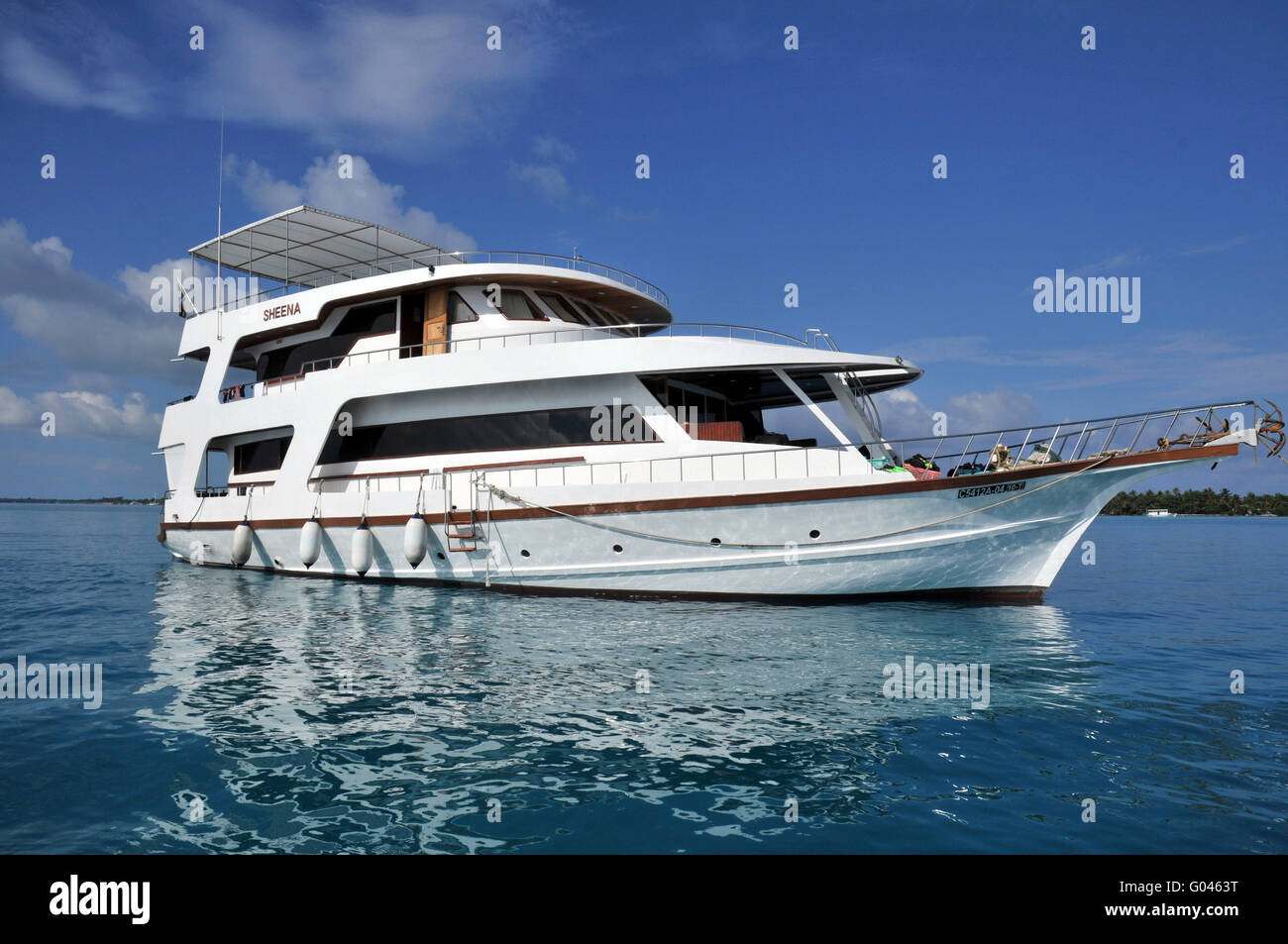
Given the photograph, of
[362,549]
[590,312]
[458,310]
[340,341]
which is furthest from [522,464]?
[340,341]

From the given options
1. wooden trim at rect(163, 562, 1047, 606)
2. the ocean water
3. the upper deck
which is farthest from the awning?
the ocean water

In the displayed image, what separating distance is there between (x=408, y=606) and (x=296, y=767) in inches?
253

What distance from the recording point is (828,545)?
1012 centimetres

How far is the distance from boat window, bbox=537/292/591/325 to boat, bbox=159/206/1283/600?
0.17 ft

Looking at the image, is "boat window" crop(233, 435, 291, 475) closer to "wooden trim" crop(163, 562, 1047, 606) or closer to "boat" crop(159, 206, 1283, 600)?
A: "boat" crop(159, 206, 1283, 600)

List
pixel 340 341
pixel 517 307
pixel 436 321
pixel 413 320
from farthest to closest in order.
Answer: pixel 340 341 → pixel 413 320 → pixel 517 307 → pixel 436 321

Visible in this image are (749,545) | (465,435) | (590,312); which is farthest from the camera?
(590,312)

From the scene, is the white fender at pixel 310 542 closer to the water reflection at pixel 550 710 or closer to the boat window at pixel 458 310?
the water reflection at pixel 550 710

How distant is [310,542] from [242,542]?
2.45 metres

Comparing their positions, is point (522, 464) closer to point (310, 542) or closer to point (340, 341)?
point (310, 542)

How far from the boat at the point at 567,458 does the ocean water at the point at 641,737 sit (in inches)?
45.2

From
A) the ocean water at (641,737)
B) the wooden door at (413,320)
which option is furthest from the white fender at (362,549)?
the wooden door at (413,320)

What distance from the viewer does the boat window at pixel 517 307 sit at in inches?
532
